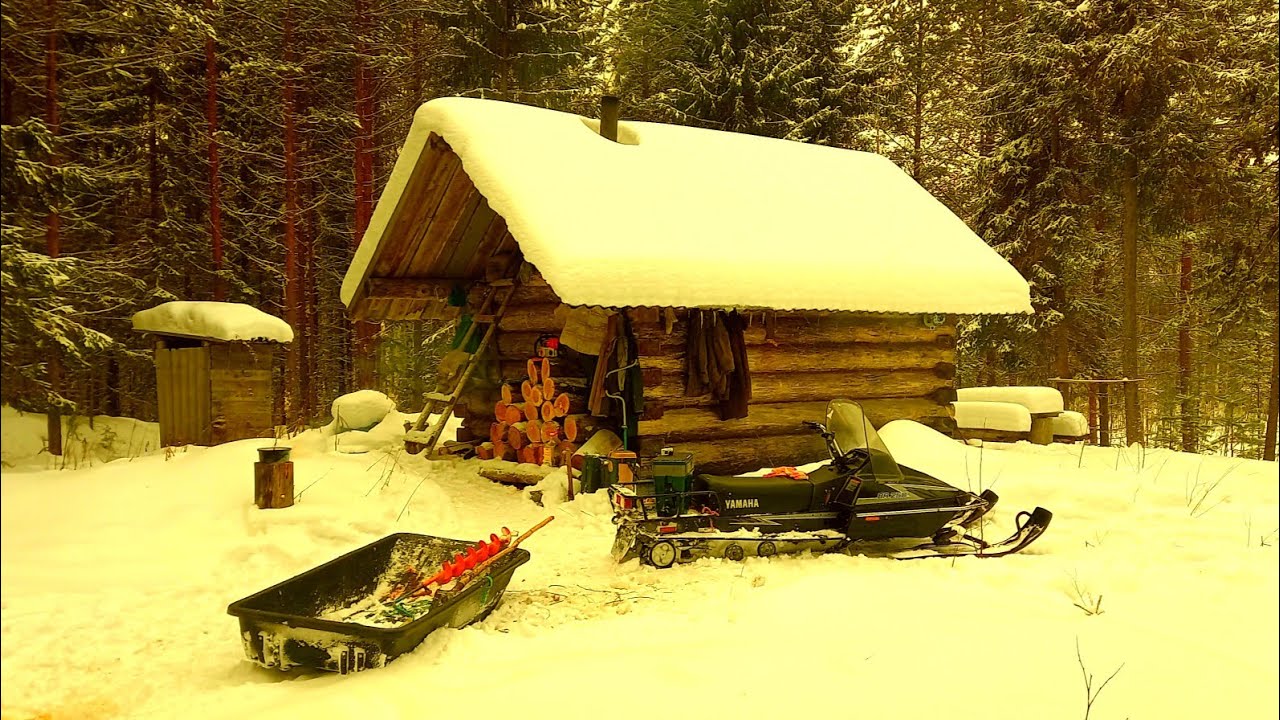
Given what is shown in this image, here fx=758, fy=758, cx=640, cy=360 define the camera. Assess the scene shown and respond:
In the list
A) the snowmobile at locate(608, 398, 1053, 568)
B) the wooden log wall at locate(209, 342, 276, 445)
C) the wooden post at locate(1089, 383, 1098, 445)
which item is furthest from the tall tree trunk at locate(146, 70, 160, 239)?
the wooden post at locate(1089, 383, 1098, 445)

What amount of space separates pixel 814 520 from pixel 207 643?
145 inches

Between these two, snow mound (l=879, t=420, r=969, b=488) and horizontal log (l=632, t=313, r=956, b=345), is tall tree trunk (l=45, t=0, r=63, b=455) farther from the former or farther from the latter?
snow mound (l=879, t=420, r=969, b=488)

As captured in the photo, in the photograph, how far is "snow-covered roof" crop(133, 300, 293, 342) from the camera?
31.7 feet

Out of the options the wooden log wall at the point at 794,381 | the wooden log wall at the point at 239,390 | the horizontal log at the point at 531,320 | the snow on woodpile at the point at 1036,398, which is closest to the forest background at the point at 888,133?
the wooden log wall at the point at 239,390

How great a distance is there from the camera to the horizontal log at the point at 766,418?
7609 mm

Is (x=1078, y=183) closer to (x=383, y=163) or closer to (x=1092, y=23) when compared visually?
(x=1092, y=23)

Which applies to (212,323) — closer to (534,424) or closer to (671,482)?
(534,424)

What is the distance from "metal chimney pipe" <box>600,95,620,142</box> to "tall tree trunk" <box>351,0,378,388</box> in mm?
6030

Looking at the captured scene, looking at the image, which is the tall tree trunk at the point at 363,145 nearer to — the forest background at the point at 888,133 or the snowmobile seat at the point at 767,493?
the forest background at the point at 888,133

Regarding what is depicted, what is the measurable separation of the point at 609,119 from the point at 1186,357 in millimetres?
15557

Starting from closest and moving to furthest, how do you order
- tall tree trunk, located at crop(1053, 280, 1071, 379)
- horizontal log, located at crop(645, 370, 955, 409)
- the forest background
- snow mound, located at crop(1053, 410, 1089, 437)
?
horizontal log, located at crop(645, 370, 955, 409)
snow mound, located at crop(1053, 410, 1089, 437)
the forest background
tall tree trunk, located at crop(1053, 280, 1071, 379)

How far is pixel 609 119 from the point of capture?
9031mm

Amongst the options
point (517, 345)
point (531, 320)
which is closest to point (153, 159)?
point (531, 320)

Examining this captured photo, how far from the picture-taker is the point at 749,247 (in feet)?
24.9
